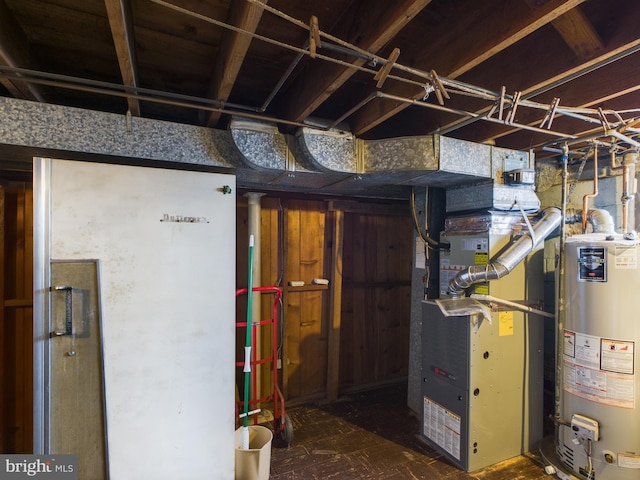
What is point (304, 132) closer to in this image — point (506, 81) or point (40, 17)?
point (506, 81)

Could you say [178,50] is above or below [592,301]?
above

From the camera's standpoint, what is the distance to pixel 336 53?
1335mm

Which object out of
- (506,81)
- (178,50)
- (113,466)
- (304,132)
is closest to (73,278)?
(113,466)

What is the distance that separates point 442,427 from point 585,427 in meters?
0.80

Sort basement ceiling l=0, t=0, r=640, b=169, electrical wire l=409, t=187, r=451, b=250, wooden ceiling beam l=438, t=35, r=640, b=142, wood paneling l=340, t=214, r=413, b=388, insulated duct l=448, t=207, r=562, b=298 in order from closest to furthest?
basement ceiling l=0, t=0, r=640, b=169 < wooden ceiling beam l=438, t=35, r=640, b=142 < insulated duct l=448, t=207, r=562, b=298 < electrical wire l=409, t=187, r=451, b=250 < wood paneling l=340, t=214, r=413, b=388

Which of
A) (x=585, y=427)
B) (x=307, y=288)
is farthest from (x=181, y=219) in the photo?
(x=585, y=427)

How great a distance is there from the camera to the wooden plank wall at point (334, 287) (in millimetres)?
2920

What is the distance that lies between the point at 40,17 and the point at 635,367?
320 cm

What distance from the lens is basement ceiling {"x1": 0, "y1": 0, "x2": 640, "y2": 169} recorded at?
110cm

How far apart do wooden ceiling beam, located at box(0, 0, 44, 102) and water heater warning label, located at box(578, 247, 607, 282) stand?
9.32 feet

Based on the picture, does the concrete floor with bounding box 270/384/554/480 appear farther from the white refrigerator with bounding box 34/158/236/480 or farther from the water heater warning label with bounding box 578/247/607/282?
the water heater warning label with bounding box 578/247/607/282

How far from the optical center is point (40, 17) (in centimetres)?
127

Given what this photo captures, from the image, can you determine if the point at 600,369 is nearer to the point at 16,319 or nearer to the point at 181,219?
the point at 181,219

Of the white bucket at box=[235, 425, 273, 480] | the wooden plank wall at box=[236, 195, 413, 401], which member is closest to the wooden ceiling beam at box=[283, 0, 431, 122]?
the wooden plank wall at box=[236, 195, 413, 401]
